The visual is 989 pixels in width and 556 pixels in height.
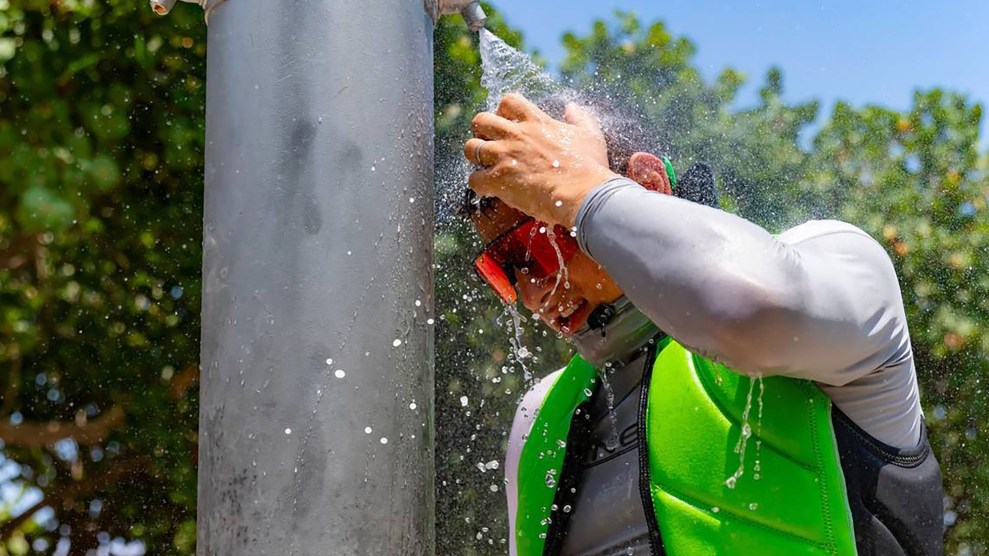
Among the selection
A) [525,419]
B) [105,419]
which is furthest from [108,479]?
[525,419]

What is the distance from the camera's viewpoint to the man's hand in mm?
1660

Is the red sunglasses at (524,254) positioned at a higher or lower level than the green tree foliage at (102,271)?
higher

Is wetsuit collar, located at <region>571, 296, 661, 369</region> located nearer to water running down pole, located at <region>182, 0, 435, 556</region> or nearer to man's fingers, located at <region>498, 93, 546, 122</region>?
man's fingers, located at <region>498, 93, 546, 122</region>

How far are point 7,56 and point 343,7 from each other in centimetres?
317

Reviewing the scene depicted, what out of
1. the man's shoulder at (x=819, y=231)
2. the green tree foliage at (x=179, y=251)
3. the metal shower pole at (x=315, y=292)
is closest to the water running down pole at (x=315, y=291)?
the metal shower pole at (x=315, y=292)

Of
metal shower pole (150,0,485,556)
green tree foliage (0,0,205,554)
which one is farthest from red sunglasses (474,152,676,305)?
green tree foliage (0,0,205,554)

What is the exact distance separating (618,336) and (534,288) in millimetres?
198

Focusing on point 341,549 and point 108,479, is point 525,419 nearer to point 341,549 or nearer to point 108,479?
point 341,549

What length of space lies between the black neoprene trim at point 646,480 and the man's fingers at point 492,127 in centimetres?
53

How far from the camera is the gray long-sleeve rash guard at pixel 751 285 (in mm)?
1433

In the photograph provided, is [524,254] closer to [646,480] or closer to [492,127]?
[492,127]

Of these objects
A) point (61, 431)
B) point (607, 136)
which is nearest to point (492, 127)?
point (607, 136)

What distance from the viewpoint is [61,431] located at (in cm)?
466

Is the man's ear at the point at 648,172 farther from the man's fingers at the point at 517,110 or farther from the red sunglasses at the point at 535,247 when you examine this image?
the man's fingers at the point at 517,110
